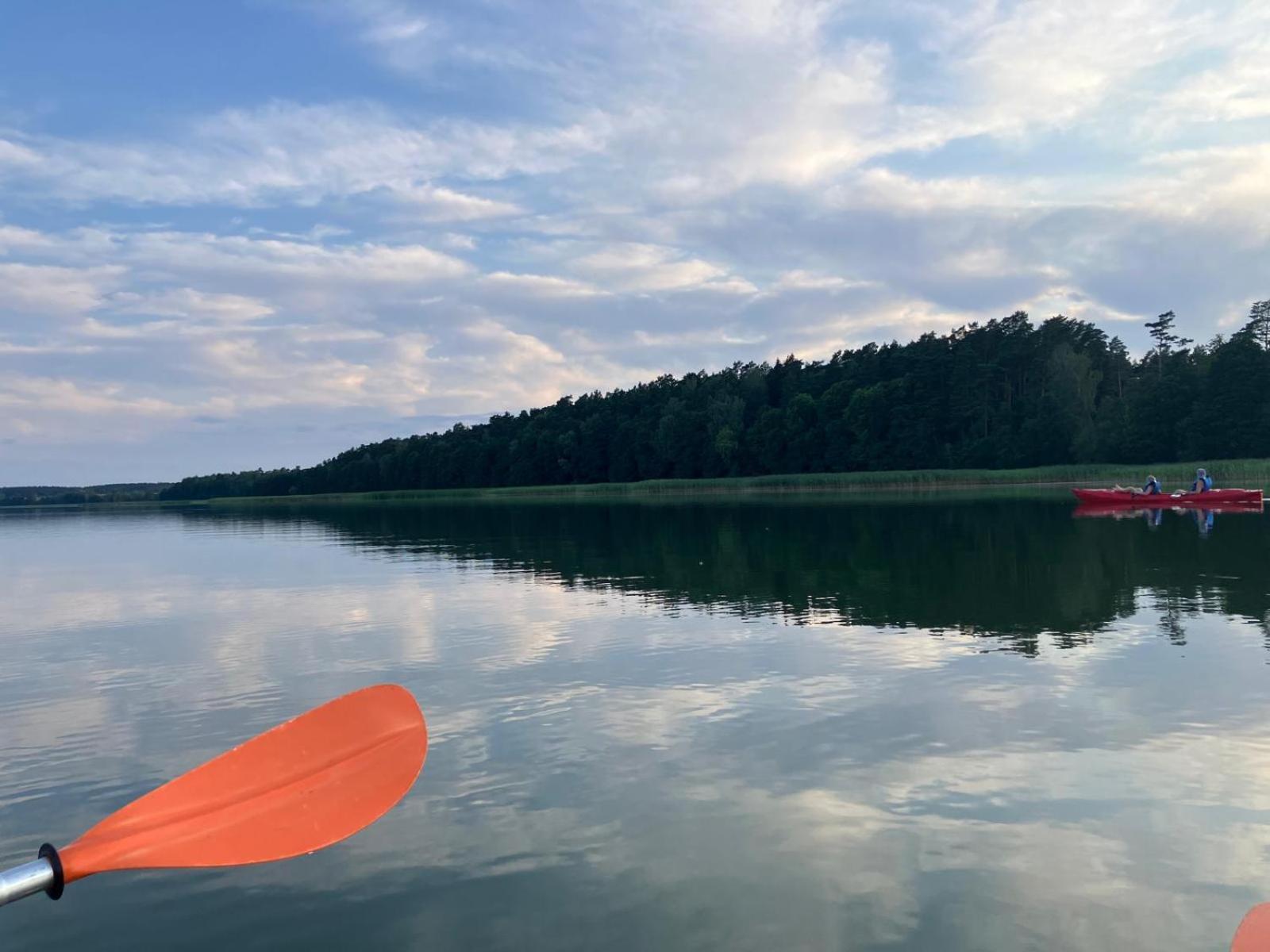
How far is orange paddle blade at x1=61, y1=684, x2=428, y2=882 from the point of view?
17.3 feet

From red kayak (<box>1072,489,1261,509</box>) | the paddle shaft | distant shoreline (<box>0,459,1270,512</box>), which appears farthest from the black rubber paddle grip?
distant shoreline (<box>0,459,1270,512</box>)

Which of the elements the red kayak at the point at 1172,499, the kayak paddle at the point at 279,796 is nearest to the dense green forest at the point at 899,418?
the red kayak at the point at 1172,499

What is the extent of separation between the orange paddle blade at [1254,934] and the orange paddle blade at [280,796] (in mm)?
4493

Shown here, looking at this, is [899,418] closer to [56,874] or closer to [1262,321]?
[1262,321]

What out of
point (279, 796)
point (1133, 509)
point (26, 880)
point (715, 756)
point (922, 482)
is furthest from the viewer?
point (922, 482)

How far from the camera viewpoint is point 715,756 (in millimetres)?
7844

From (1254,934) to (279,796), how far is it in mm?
5090

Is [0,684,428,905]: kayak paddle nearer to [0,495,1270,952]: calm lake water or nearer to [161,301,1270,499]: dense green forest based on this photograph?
[0,495,1270,952]: calm lake water

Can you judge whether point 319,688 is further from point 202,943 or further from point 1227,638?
point 1227,638

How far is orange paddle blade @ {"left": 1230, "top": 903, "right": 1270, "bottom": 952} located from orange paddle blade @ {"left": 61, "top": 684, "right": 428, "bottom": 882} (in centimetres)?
449

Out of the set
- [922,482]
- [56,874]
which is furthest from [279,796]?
[922,482]

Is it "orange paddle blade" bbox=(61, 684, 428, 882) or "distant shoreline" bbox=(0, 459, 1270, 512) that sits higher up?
"distant shoreline" bbox=(0, 459, 1270, 512)

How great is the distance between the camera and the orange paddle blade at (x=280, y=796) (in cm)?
528

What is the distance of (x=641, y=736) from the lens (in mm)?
8508
